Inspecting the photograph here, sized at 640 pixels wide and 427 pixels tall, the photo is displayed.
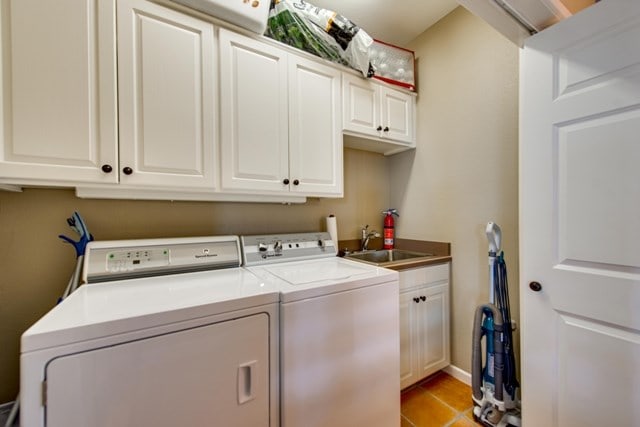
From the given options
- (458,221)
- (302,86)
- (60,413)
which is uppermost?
(302,86)

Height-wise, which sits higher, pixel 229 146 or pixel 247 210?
pixel 229 146

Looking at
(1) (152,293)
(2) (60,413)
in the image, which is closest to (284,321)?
(1) (152,293)

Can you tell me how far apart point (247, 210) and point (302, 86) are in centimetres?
91

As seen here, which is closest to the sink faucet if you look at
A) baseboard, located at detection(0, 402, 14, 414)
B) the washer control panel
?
the washer control panel

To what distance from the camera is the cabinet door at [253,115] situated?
1434mm

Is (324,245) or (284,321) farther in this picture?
(324,245)

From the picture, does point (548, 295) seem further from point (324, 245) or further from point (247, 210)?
point (247, 210)

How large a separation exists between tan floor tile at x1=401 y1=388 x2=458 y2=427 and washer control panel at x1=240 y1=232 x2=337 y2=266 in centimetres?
111

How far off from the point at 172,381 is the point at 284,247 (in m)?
0.95

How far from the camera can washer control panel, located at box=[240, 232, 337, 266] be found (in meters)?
1.59

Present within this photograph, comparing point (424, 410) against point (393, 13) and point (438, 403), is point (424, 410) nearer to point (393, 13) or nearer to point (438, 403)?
point (438, 403)

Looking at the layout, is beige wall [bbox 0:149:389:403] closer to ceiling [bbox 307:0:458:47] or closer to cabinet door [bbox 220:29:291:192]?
cabinet door [bbox 220:29:291:192]

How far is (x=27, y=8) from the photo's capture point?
1026 mm

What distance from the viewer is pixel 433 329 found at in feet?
6.23
